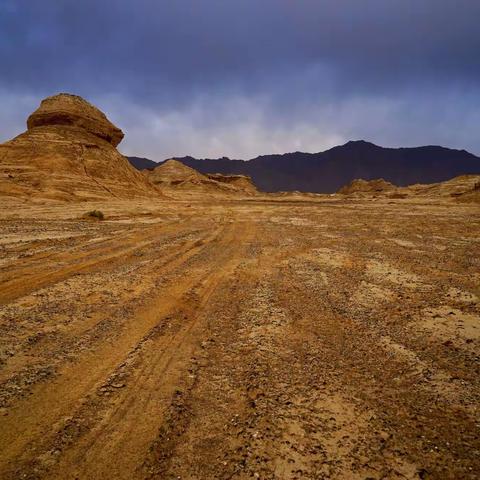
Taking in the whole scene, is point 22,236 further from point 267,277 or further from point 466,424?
point 466,424

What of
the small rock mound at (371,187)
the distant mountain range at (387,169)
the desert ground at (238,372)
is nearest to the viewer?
the desert ground at (238,372)

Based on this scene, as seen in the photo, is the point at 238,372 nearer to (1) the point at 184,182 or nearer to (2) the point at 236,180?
(1) the point at 184,182

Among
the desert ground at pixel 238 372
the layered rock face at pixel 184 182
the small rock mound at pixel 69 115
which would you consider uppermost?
the small rock mound at pixel 69 115

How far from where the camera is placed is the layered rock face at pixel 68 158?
102ft

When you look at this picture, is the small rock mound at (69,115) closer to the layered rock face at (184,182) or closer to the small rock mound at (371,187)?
the layered rock face at (184,182)

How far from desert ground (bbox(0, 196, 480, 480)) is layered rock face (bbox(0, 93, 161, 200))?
25854 millimetres

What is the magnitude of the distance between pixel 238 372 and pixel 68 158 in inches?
1524

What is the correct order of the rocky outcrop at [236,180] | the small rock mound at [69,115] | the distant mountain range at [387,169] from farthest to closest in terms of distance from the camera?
1. the distant mountain range at [387,169]
2. the rocky outcrop at [236,180]
3. the small rock mound at [69,115]

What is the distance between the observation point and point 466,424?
3025mm

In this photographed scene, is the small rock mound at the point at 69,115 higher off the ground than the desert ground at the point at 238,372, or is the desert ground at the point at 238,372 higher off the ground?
the small rock mound at the point at 69,115

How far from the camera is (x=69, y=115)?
41.9 meters

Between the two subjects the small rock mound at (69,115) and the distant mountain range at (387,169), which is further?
the distant mountain range at (387,169)

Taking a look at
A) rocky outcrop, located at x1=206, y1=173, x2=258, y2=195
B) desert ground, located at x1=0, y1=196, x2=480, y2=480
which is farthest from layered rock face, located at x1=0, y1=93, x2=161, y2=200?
rocky outcrop, located at x1=206, y1=173, x2=258, y2=195

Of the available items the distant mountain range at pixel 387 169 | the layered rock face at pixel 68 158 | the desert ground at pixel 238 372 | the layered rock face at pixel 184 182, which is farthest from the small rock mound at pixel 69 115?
the distant mountain range at pixel 387 169
